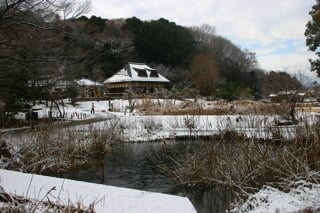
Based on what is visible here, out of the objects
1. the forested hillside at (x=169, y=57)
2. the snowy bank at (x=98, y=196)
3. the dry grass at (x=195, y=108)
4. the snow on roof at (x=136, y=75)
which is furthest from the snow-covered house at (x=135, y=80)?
the snowy bank at (x=98, y=196)

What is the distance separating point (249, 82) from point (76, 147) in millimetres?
45141

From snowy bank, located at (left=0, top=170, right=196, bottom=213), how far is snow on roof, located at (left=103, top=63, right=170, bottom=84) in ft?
113

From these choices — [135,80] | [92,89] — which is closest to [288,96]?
[135,80]

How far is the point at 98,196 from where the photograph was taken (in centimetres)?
483

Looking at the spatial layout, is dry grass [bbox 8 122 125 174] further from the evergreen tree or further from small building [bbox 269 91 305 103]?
the evergreen tree

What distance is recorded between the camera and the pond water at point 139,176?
262 inches

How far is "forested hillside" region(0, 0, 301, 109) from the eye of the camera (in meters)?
9.68

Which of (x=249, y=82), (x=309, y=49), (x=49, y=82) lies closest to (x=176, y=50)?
(x=249, y=82)

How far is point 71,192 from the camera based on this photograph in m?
5.05

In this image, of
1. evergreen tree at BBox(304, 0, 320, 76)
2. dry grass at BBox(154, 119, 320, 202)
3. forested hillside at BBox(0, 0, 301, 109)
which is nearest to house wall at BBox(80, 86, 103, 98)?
forested hillside at BBox(0, 0, 301, 109)

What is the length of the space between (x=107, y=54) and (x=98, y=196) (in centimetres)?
3838

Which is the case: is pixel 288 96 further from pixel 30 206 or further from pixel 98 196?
pixel 30 206

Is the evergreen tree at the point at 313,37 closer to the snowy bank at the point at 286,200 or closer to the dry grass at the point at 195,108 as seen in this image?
the dry grass at the point at 195,108

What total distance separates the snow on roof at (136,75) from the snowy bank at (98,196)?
34.5 m
